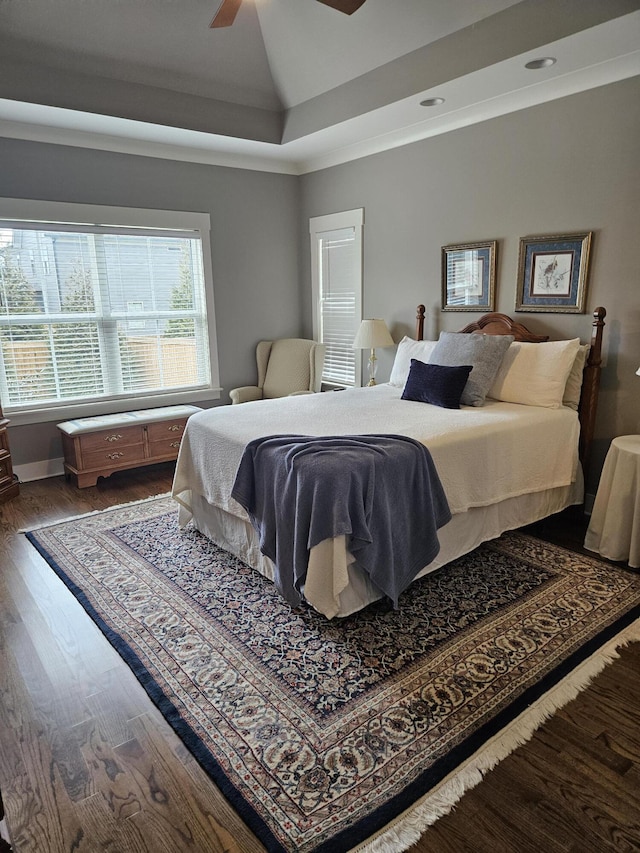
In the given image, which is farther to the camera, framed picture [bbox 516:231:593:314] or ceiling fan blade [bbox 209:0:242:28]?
framed picture [bbox 516:231:593:314]

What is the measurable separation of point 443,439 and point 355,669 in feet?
3.89

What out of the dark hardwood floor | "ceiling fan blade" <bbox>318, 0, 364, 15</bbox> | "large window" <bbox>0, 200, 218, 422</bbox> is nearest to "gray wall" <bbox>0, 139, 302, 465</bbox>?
"large window" <bbox>0, 200, 218, 422</bbox>

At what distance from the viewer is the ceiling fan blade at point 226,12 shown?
2.68 metres

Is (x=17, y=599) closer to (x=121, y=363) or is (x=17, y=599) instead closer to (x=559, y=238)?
(x=121, y=363)

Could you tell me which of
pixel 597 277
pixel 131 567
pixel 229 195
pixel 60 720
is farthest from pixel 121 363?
pixel 597 277

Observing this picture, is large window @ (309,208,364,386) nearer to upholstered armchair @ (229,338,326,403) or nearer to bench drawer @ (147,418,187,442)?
upholstered armchair @ (229,338,326,403)

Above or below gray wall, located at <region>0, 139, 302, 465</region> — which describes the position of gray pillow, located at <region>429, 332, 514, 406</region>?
below

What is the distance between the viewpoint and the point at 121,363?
4875 millimetres

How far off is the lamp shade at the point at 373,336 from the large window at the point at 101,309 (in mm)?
1523

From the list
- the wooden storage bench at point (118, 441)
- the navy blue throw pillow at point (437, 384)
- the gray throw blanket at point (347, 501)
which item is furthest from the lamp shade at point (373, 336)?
the gray throw blanket at point (347, 501)

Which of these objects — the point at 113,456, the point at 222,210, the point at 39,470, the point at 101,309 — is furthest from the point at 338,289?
the point at 39,470

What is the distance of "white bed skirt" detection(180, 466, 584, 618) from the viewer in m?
2.36

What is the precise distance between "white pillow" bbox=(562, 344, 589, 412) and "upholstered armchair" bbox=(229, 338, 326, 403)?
2314 millimetres

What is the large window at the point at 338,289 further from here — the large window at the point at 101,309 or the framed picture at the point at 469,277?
the large window at the point at 101,309
